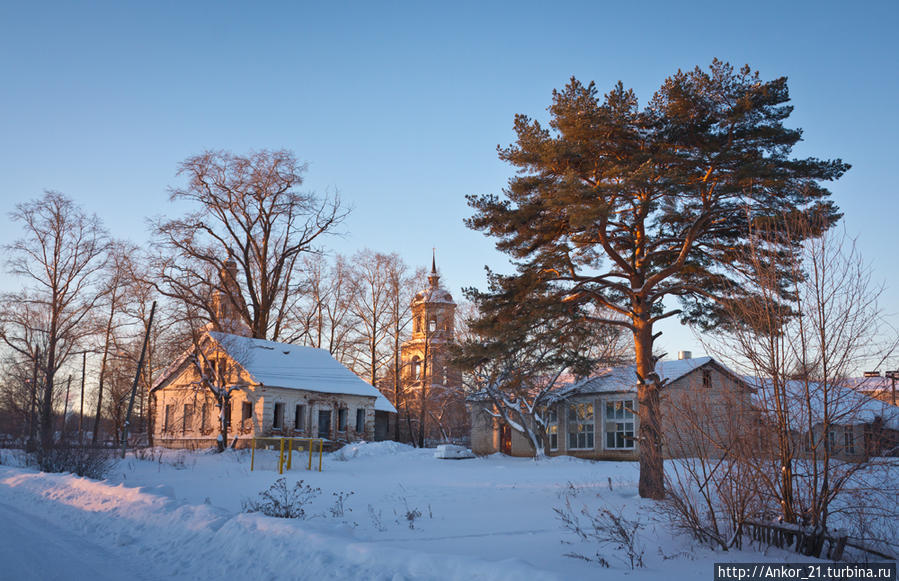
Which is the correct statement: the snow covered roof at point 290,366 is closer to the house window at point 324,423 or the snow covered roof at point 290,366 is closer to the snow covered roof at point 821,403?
the house window at point 324,423

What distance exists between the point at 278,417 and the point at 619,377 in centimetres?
1806

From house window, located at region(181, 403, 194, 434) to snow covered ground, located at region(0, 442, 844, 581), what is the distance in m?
20.8

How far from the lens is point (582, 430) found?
129 feet

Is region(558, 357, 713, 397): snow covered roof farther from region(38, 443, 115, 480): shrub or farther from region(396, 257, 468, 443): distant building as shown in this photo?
region(38, 443, 115, 480): shrub

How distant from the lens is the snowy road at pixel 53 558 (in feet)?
25.3

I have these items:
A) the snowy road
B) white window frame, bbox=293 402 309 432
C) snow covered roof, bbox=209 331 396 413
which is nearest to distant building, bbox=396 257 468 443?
snow covered roof, bbox=209 331 396 413

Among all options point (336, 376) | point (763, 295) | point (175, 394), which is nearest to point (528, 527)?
point (763, 295)

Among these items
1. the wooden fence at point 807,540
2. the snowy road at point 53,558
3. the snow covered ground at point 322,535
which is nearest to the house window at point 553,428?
the snow covered ground at point 322,535

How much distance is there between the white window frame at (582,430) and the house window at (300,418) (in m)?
14.7

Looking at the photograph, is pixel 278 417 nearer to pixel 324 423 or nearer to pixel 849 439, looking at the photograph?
pixel 324 423

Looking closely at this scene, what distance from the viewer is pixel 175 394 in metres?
40.8

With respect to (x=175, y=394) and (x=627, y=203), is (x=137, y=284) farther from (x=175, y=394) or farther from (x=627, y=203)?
(x=627, y=203)

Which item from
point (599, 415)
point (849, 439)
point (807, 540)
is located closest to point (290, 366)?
point (599, 415)

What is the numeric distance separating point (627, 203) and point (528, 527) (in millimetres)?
7787
